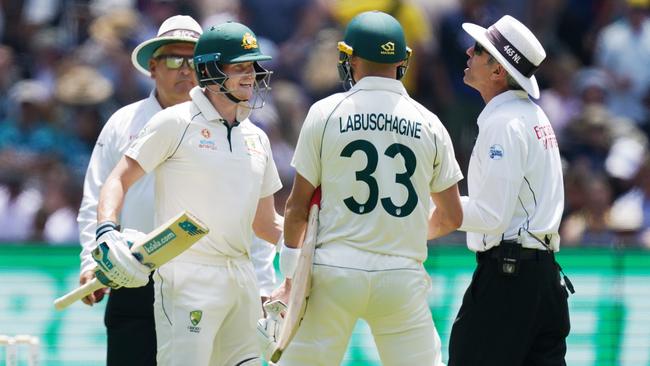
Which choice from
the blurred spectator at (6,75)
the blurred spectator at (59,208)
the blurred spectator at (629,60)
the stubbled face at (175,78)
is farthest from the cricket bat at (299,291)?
the blurred spectator at (629,60)

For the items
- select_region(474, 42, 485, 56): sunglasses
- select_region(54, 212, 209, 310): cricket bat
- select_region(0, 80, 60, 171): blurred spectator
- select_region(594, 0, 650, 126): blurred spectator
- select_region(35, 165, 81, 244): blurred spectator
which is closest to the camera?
select_region(54, 212, 209, 310): cricket bat

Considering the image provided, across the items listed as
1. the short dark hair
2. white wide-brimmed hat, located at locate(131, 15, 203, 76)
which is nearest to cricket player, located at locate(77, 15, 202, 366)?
white wide-brimmed hat, located at locate(131, 15, 203, 76)

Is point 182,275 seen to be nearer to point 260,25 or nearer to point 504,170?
point 504,170

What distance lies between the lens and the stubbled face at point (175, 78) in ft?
23.7

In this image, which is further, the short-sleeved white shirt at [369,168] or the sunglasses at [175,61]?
the sunglasses at [175,61]

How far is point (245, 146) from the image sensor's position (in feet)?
21.3

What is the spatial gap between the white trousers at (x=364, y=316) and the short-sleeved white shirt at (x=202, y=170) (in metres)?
0.59

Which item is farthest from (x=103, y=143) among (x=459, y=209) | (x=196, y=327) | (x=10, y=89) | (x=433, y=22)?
(x=433, y=22)

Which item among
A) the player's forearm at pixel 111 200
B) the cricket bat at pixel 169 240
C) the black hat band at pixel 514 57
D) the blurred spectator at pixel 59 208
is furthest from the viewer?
the blurred spectator at pixel 59 208

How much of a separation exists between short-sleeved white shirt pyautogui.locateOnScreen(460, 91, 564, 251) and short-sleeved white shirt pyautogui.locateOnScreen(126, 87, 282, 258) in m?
1.13

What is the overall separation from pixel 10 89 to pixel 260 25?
95.5 inches

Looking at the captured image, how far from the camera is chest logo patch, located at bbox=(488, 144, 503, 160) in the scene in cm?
657

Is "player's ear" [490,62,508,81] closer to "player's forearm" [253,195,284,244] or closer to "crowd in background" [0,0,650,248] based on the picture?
"player's forearm" [253,195,284,244]

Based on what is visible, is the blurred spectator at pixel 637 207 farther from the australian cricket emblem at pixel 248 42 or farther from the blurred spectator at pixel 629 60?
the australian cricket emblem at pixel 248 42
